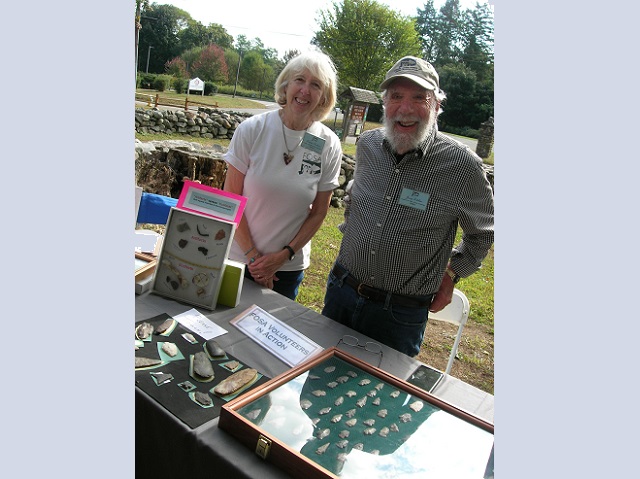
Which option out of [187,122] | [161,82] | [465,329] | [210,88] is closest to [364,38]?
[210,88]

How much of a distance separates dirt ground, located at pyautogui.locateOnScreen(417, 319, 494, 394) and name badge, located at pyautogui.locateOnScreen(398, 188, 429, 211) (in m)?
1.86

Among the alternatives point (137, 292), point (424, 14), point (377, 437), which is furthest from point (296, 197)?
point (424, 14)

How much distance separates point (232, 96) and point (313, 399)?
75.1 ft

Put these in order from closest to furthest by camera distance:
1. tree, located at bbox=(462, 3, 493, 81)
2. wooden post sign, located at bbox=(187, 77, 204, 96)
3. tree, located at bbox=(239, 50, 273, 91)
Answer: tree, located at bbox=(462, 3, 493, 81) → wooden post sign, located at bbox=(187, 77, 204, 96) → tree, located at bbox=(239, 50, 273, 91)

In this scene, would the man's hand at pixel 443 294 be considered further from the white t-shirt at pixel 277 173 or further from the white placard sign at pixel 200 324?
the white placard sign at pixel 200 324

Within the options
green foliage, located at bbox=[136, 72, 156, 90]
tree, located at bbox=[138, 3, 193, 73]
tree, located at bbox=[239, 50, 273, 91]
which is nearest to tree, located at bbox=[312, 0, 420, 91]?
tree, located at bbox=[239, 50, 273, 91]

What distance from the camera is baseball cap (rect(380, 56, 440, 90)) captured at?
154cm

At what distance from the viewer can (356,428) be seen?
95cm

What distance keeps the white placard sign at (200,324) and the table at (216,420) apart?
0.03m

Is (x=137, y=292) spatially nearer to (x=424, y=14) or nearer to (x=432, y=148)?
(x=432, y=148)

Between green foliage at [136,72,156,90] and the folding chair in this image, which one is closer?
the folding chair

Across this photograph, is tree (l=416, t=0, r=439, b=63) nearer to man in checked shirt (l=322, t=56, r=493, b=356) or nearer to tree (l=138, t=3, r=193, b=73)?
tree (l=138, t=3, r=193, b=73)

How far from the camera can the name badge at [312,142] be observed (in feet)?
5.93

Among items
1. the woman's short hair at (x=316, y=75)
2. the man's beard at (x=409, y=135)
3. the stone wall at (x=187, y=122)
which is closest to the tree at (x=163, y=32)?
the woman's short hair at (x=316, y=75)
